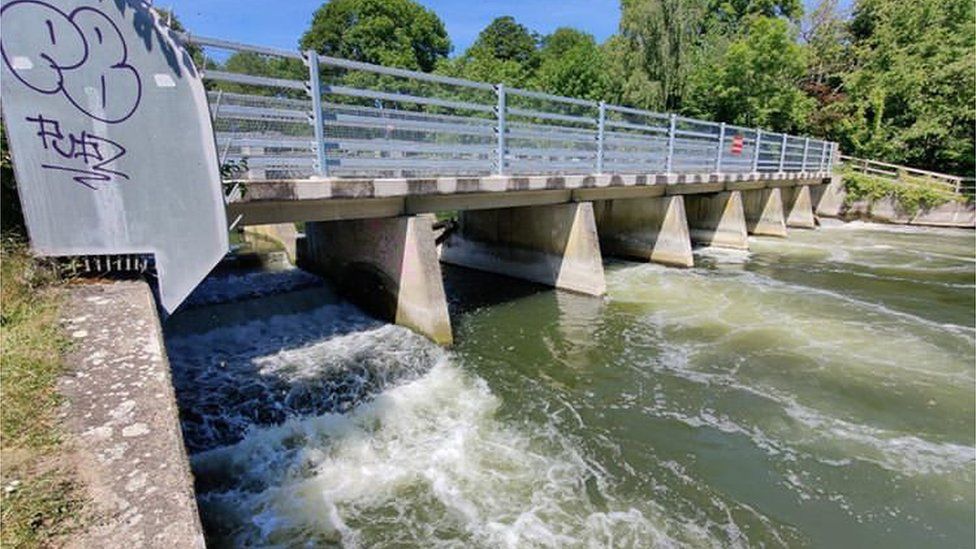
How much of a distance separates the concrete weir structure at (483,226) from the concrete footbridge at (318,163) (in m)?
0.04

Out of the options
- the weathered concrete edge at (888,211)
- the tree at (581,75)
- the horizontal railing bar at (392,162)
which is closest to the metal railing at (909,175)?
the weathered concrete edge at (888,211)

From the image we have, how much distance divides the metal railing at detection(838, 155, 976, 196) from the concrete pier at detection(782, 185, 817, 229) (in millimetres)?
4809

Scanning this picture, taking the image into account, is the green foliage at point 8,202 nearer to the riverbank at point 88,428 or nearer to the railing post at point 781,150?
the riverbank at point 88,428

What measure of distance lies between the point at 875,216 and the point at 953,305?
16103mm

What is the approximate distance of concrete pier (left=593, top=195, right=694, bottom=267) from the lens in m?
13.3

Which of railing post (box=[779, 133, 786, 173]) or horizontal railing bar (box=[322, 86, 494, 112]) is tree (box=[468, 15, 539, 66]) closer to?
railing post (box=[779, 133, 786, 173])

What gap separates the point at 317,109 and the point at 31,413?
13.8ft

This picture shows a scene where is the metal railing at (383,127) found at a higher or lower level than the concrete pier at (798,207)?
higher

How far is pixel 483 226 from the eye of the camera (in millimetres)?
12500

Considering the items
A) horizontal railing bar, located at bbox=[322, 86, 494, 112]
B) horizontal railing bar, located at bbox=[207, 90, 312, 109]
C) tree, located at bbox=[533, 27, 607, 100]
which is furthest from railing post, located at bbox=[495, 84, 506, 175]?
Result: tree, located at bbox=[533, 27, 607, 100]

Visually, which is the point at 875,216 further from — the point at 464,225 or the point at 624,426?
the point at 624,426

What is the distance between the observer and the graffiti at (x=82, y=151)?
11.0ft

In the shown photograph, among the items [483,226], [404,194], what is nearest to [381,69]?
[404,194]

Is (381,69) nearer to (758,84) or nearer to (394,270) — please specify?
(394,270)
